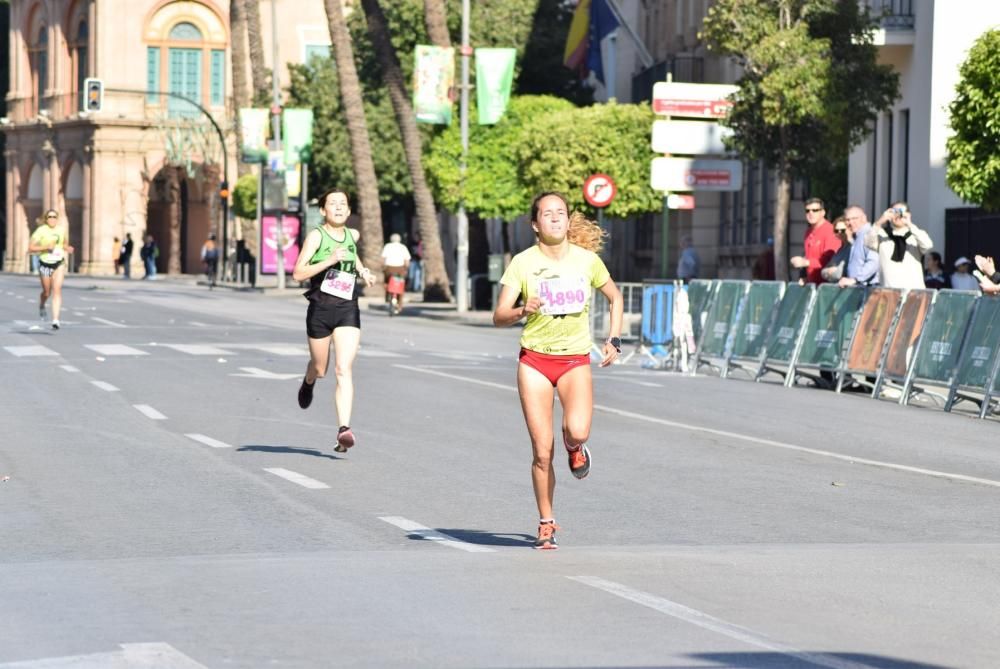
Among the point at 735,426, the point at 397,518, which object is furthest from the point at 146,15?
the point at 397,518

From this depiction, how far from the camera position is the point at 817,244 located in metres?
24.1

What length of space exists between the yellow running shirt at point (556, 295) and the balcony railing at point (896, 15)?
24.1 metres

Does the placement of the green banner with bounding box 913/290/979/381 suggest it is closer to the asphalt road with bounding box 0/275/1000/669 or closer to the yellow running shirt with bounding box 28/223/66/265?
the asphalt road with bounding box 0/275/1000/669

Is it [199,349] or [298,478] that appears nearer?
[298,478]

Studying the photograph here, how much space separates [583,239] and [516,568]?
1.92 meters

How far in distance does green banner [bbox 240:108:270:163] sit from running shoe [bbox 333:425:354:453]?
164 feet

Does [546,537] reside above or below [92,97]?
below

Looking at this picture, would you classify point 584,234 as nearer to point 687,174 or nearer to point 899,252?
point 899,252

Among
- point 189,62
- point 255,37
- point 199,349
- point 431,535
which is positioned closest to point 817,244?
point 199,349

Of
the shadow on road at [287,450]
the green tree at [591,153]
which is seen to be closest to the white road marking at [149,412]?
the shadow on road at [287,450]

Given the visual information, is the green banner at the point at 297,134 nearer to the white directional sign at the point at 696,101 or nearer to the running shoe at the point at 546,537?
the white directional sign at the point at 696,101

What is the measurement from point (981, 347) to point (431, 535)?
10.7m

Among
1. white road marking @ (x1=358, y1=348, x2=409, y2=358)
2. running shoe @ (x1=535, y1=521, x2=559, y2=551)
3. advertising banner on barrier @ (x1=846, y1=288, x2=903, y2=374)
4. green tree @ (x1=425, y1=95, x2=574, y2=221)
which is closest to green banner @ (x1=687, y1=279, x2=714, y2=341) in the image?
white road marking @ (x1=358, y1=348, x2=409, y2=358)

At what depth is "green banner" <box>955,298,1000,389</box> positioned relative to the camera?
65.1ft
